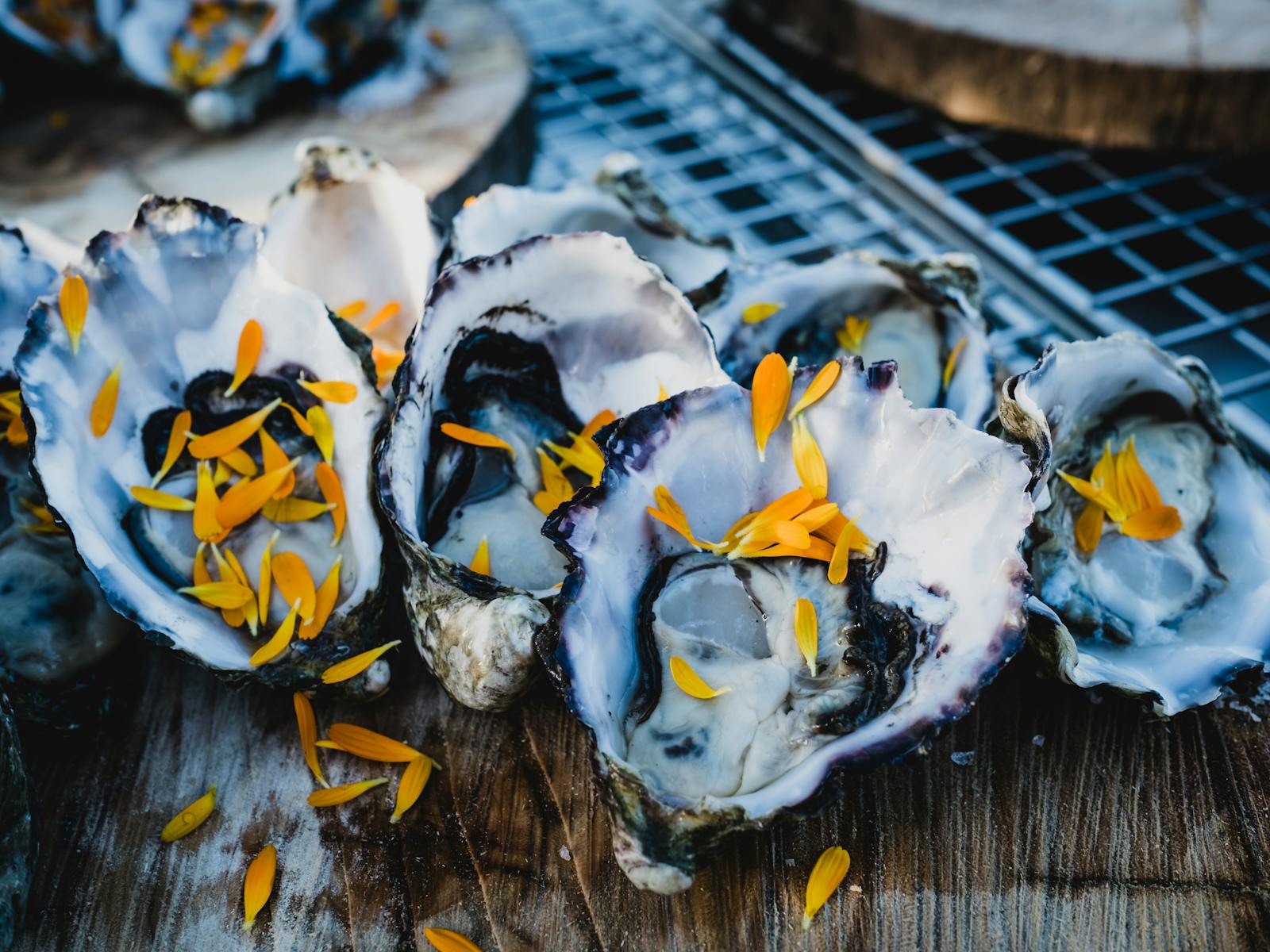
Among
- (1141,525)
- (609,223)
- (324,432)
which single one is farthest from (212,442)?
(1141,525)

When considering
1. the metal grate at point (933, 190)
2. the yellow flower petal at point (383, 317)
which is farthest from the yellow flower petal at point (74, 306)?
the metal grate at point (933, 190)

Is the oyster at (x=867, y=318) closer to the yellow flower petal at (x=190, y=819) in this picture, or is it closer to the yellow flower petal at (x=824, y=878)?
the yellow flower petal at (x=824, y=878)

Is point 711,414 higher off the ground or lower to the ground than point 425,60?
higher

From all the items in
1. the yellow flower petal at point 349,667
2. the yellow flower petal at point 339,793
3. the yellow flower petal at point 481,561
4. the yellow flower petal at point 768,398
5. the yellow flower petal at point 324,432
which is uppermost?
the yellow flower petal at point 768,398

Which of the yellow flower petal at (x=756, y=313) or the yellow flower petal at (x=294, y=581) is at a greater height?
the yellow flower petal at (x=756, y=313)

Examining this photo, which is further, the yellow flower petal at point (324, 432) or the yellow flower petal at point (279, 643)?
the yellow flower petal at point (324, 432)

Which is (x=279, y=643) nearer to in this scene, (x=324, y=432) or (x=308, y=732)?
(x=308, y=732)

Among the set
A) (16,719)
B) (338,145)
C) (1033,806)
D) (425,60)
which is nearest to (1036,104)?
(425,60)

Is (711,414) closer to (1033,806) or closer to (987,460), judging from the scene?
(987,460)
